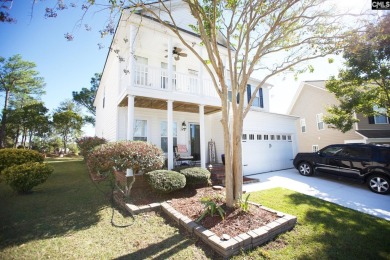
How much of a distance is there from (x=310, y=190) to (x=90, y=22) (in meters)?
9.21

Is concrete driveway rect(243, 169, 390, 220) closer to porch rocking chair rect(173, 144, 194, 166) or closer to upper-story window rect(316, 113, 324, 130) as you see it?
porch rocking chair rect(173, 144, 194, 166)

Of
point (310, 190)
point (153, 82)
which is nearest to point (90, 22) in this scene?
point (153, 82)

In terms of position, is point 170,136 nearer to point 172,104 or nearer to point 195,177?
point 172,104

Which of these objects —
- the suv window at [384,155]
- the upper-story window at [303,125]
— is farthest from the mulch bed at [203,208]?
the upper-story window at [303,125]

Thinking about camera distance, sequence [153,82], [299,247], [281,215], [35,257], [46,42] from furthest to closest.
Answer: [153,82] < [46,42] < [281,215] < [299,247] < [35,257]

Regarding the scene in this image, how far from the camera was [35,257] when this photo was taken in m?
2.93

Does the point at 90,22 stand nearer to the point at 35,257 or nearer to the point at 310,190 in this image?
the point at 35,257

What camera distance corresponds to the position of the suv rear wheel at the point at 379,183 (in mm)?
6595

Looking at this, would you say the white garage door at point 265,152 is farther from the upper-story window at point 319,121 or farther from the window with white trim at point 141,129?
the upper-story window at point 319,121

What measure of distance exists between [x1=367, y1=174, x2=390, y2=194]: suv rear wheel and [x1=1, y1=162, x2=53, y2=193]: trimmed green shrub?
464 inches

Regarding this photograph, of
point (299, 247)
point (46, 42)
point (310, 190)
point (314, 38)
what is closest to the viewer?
point (299, 247)

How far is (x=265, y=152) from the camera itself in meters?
11.5

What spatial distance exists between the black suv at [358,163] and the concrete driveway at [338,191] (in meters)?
0.43

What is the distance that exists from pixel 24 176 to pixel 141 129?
5014 millimetres
